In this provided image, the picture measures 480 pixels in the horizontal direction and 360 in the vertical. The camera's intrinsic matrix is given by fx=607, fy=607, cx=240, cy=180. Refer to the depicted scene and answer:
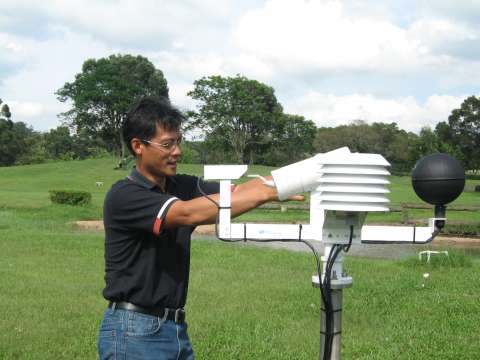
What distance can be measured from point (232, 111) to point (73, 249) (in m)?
54.0

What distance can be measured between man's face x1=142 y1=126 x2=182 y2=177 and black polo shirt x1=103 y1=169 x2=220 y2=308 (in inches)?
3.2

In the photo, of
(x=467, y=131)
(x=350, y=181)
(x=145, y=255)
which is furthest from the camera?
(x=467, y=131)

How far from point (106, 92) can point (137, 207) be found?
62729mm

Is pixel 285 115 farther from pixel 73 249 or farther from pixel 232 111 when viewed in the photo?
pixel 73 249

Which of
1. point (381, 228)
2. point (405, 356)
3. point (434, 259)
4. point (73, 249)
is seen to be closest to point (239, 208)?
point (381, 228)

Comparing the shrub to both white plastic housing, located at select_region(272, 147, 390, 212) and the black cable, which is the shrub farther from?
white plastic housing, located at select_region(272, 147, 390, 212)

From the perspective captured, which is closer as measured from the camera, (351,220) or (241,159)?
(351,220)

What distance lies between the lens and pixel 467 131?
175ft

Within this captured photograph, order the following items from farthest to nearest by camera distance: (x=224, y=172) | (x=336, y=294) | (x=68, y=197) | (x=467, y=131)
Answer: (x=467, y=131) < (x=68, y=197) < (x=336, y=294) < (x=224, y=172)

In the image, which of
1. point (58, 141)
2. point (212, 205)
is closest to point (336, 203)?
point (212, 205)

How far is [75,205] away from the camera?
20.1 meters

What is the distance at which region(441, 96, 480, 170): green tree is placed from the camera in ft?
173

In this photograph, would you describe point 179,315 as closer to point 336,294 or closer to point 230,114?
point 336,294

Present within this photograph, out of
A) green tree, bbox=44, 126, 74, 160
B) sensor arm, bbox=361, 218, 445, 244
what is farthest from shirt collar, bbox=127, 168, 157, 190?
green tree, bbox=44, 126, 74, 160
